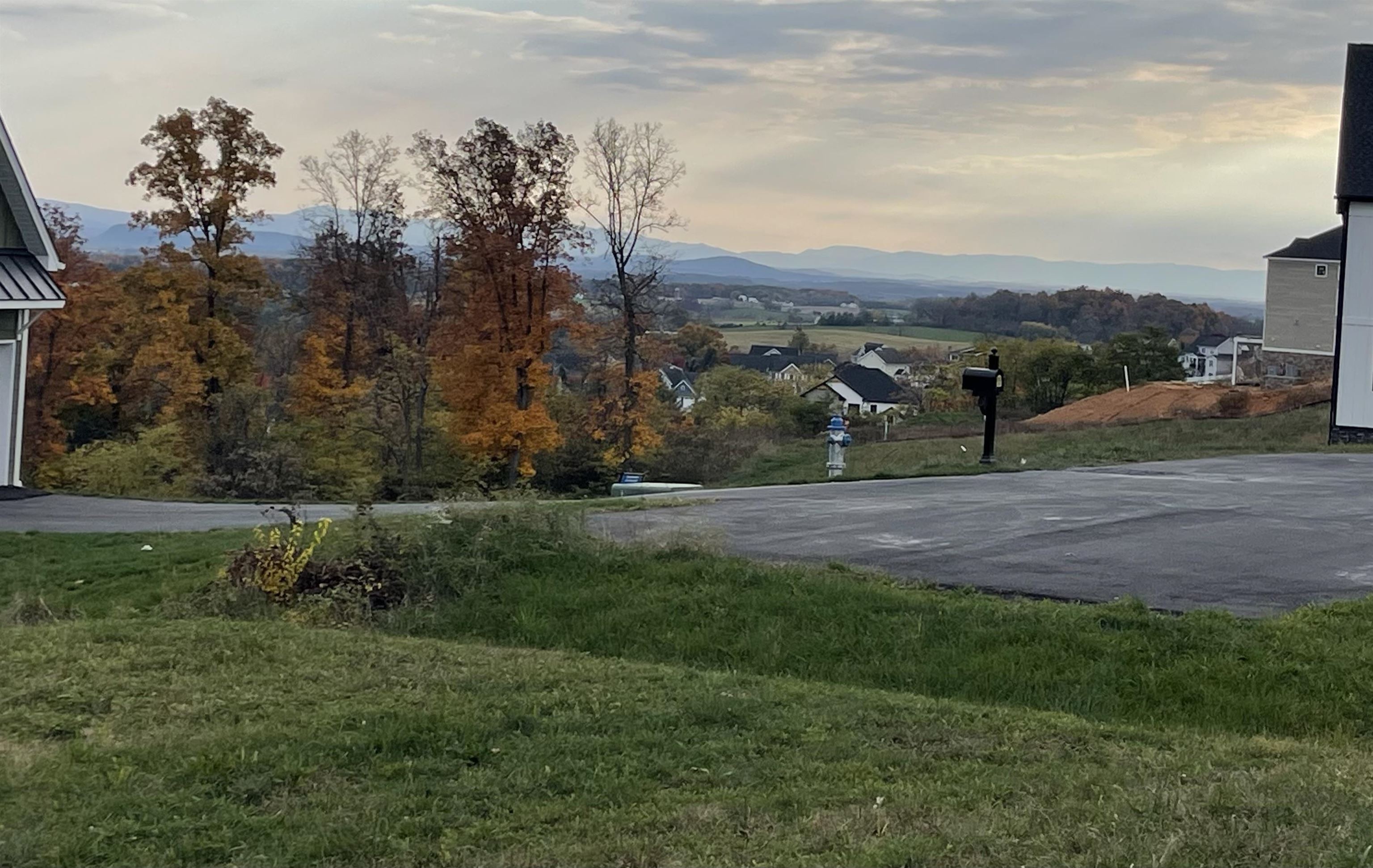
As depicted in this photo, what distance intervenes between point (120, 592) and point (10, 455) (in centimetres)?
1023

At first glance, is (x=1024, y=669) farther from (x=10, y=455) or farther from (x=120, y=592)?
(x=10, y=455)

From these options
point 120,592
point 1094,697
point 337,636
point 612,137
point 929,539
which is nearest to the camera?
point 1094,697

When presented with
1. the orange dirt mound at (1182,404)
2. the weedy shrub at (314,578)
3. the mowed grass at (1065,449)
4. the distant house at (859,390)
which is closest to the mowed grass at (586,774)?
the weedy shrub at (314,578)

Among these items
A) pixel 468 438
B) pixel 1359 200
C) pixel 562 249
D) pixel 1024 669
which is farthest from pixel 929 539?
pixel 562 249

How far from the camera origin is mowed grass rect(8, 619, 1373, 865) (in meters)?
4.47

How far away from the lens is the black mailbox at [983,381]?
18.8 m

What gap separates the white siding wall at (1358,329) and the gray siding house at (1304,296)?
10.1m

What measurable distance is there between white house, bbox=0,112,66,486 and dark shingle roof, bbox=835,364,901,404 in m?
62.5

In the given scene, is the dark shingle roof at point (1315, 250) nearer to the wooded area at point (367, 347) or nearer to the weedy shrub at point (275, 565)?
the wooded area at point (367, 347)

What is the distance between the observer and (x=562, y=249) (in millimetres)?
39844

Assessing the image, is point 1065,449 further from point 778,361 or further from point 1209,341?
point 778,361

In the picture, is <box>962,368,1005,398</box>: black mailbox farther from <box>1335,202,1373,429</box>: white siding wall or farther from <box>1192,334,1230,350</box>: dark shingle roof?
<box>1192,334,1230,350</box>: dark shingle roof

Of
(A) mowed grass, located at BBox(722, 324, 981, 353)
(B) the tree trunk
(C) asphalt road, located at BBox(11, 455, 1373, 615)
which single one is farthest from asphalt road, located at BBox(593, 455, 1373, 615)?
(A) mowed grass, located at BBox(722, 324, 981, 353)

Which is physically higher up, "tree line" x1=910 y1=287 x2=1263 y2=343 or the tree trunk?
"tree line" x1=910 y1=287 x2=1263 y2=343
